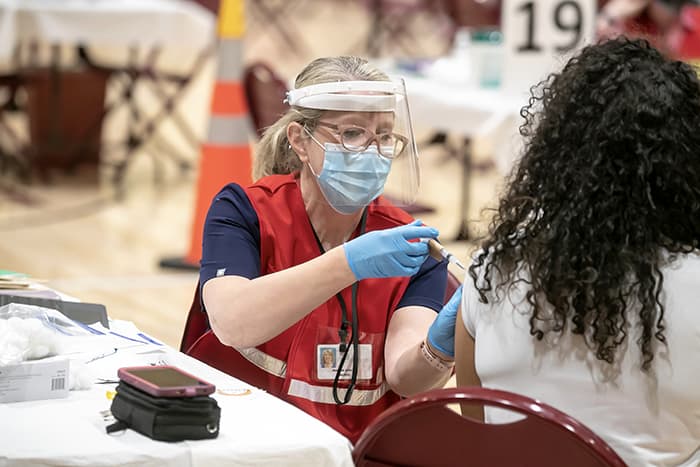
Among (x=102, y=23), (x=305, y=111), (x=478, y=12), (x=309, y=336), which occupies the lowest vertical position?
(x=309, y=336)

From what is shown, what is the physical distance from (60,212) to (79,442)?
517cm

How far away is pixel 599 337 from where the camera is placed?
1.64m

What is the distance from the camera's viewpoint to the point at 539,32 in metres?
4.85

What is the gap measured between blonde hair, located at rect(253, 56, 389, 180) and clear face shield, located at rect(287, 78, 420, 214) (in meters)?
0.02

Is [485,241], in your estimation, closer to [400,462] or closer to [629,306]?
[629,306]

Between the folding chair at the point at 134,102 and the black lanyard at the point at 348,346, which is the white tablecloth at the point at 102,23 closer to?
Result: the folding chair at the point at 134,102

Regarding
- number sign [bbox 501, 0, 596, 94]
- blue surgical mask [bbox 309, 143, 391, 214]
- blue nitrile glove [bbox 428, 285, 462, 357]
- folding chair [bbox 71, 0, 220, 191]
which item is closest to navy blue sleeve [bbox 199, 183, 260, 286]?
blue surgical mask [bbox 309, 143, 391, 214]

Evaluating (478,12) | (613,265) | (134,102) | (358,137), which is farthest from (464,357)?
(478,12)

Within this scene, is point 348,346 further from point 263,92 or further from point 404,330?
point 263,92

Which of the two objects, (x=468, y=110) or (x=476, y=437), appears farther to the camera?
(x=468, y=110)

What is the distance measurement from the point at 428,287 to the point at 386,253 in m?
0.34

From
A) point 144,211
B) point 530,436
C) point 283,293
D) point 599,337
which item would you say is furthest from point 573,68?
→ point 144,211

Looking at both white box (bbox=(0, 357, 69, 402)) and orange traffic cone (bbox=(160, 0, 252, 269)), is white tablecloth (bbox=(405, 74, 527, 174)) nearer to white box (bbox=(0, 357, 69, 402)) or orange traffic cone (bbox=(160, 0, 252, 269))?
orange traffic cone (bbox=(160, 0, 252, 269))

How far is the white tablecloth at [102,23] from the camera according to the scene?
21.7 ft
